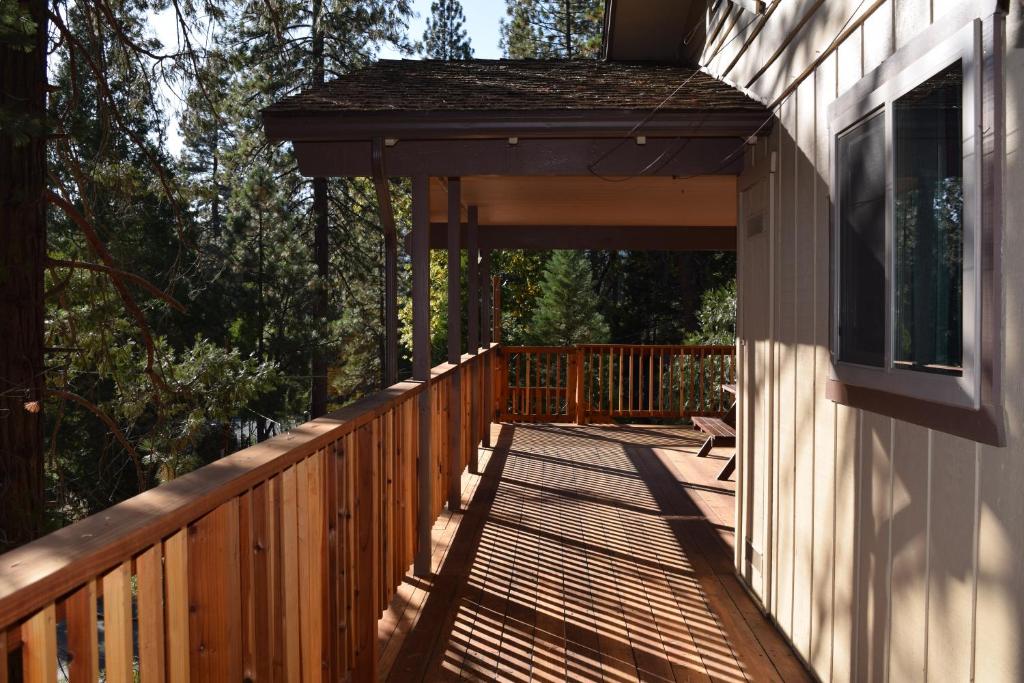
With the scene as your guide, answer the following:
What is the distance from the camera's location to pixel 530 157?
4332mm

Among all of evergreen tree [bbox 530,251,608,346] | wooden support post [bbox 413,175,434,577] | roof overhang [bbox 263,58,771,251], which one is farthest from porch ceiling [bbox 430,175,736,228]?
evergreen tree [bbox 530,251,608,346]

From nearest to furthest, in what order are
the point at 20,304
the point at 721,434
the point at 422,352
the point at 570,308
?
1. the point at 422,352
2. the point at 20,304
3. the point at 721,434
4. the point at 570,308

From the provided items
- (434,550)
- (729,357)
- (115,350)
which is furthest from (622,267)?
(434,550)

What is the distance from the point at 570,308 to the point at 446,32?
8.07 metres

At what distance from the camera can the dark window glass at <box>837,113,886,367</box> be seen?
245 cm

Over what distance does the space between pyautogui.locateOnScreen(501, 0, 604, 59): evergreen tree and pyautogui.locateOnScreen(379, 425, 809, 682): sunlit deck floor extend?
58.9ft

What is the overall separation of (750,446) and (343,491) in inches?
92.0

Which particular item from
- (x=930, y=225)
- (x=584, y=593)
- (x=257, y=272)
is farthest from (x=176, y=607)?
(x=257, y=272)

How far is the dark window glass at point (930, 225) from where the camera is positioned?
6.62 feet

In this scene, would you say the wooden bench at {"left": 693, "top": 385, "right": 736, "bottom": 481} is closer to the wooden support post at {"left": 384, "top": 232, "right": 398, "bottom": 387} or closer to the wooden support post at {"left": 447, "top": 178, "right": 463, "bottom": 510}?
the wooden support post at {"left": 447, "top": 178, "right": 463, "bottom": 510}

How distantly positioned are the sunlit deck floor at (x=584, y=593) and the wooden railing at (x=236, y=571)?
1.33ft

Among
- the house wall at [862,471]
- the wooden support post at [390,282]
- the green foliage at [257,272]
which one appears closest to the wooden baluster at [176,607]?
the house wall at [862,471]

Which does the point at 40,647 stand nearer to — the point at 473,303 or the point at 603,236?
the point at 473,303

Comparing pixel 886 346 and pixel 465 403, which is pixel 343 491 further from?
pixel 465 403
